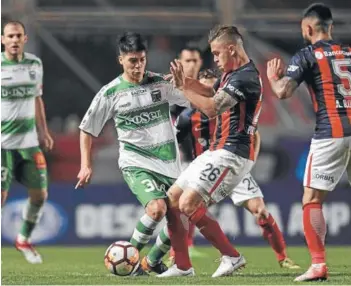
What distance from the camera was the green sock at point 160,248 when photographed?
10312 mm

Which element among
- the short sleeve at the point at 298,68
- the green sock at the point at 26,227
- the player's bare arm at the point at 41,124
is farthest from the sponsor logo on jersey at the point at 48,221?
the short sleeve at the point at 298,68

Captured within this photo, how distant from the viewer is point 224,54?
9.49m

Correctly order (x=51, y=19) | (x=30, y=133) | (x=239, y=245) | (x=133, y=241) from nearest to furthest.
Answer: (x=133, y=241), (x=30, y=133), (x=239, y=245), (x=51, y=19)

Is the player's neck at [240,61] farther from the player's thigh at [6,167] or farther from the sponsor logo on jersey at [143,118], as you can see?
the player's thigh at [6,167]

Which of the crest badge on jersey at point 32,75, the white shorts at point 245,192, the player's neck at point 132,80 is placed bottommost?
the white shorts at point 245,192

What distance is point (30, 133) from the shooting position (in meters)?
12.9

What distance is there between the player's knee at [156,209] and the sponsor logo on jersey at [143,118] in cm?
76

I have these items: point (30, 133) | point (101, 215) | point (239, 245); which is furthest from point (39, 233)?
point (30, 133)

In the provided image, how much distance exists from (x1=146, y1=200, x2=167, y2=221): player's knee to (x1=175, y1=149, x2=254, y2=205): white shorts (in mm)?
329

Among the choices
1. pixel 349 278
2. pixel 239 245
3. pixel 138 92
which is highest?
pixel 138 92

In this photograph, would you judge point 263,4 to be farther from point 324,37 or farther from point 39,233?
point 324,37

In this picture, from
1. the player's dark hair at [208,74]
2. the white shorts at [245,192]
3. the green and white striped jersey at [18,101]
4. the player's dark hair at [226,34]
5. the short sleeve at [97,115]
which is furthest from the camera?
the green and white striped jersey at [18,101]

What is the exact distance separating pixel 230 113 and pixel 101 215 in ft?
23.0

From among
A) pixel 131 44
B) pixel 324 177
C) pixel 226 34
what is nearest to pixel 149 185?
pixel 131 44
